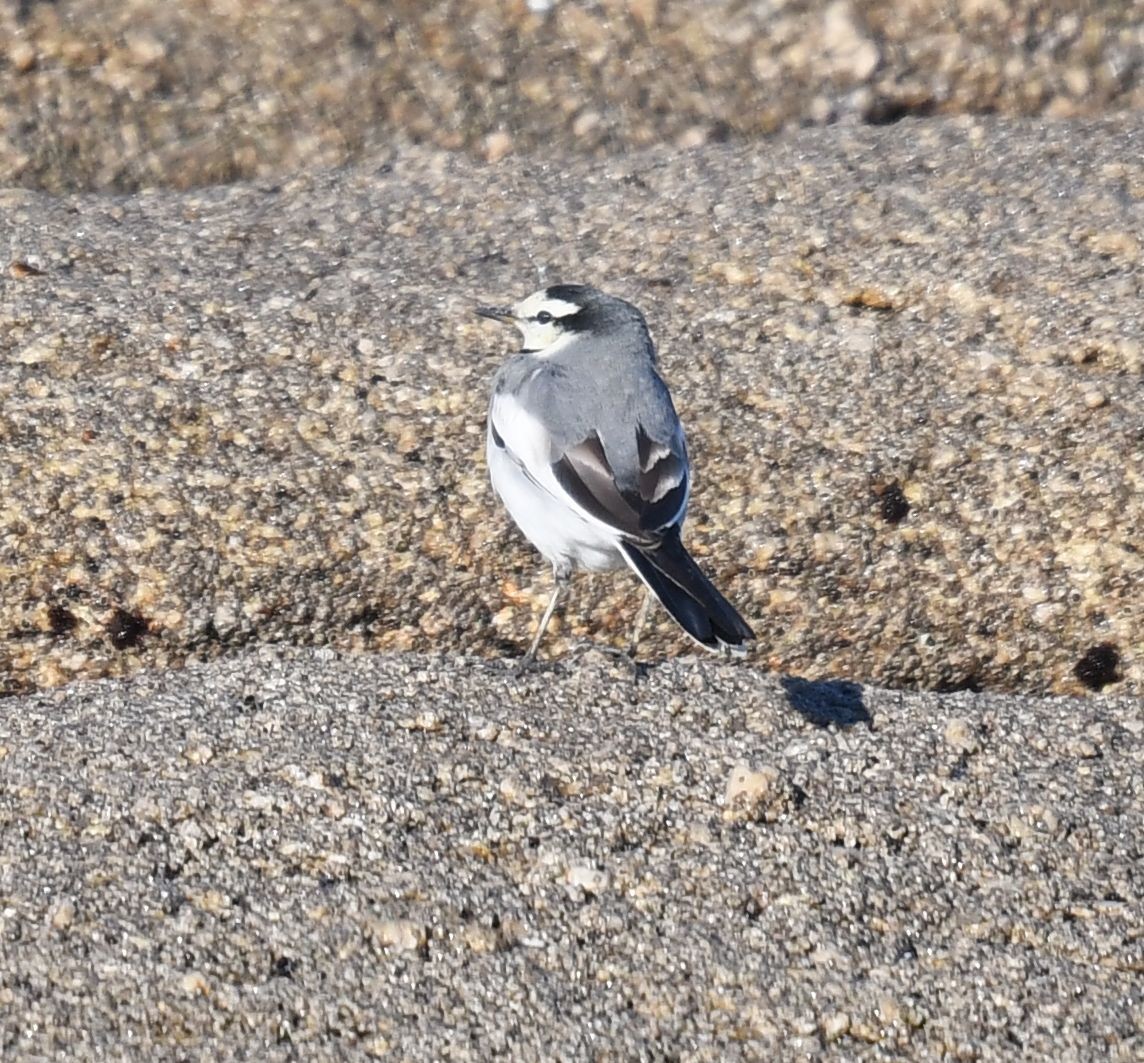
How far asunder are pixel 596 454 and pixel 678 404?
3.53 feet

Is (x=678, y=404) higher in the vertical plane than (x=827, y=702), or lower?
higher

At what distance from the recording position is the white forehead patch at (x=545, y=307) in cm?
560

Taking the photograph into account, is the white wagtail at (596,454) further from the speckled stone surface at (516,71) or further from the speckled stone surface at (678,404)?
the speckled stone surface at (516,71)

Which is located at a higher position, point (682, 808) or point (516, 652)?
point (682, 808)

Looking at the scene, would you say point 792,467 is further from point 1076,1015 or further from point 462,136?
point 462,136

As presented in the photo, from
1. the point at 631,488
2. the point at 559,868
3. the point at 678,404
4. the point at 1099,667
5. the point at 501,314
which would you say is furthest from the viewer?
the point at 678,404

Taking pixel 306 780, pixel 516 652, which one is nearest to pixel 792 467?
pixel 516 652

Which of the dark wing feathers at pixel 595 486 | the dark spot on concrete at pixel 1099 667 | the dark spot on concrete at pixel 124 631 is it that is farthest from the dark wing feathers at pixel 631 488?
the dark spot on concrete at pixel 1099 667

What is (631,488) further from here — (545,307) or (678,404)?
(678,404)

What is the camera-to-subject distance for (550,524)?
16.6ft

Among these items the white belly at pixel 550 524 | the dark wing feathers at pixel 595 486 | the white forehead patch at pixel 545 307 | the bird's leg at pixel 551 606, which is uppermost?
the white forehead patch at pixel 545 307

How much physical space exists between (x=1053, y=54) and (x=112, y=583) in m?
5.21

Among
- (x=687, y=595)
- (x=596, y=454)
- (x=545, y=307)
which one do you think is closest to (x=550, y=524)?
(x=596, y=454)

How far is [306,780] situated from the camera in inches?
173
